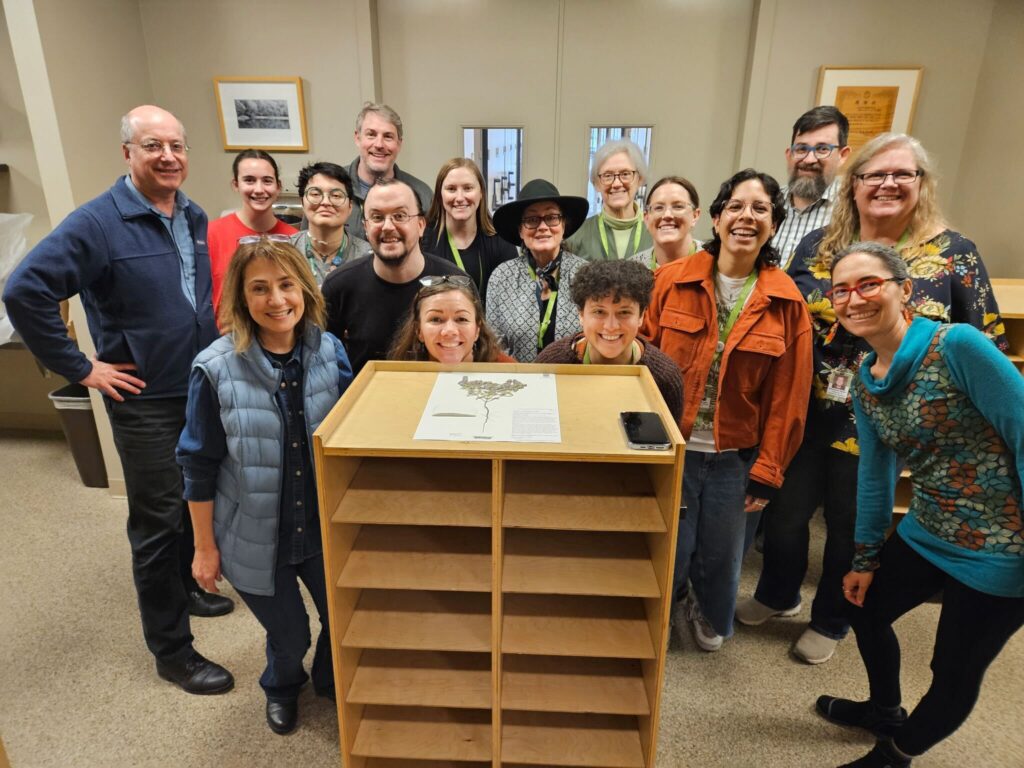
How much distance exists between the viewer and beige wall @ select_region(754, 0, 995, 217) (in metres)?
3.18

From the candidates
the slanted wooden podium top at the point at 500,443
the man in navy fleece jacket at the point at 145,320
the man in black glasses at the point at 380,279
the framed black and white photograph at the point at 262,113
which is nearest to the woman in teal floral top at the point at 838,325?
the slanted wooden podium top at the point at 500,443

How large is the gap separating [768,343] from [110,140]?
3.04 meters

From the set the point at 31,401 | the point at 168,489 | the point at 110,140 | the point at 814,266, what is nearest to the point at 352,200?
the point at 168,489

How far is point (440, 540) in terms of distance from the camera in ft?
4.63

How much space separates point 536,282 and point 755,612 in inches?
60.1

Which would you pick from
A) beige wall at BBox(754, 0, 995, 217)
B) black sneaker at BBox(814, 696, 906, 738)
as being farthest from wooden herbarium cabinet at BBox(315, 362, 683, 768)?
beige wall at BBox(754, 0, 995, 217)

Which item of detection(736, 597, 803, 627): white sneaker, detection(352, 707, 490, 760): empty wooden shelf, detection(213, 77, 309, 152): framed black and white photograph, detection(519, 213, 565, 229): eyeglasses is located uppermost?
detection(213, 77, 309, 152): framed black and white photograph

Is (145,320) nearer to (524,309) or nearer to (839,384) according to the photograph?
(524,309)

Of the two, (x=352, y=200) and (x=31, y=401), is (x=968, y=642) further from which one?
(x=31, y=401)

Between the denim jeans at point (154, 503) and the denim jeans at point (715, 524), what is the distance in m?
1.63

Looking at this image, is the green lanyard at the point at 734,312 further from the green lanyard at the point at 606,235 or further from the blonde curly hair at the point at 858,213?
the green lanyard at the point at 606,235

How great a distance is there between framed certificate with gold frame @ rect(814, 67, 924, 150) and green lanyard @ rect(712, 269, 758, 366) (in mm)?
A: 2192

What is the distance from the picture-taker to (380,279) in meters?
1.95

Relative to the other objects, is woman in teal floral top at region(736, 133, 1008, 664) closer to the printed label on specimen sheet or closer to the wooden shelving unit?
the wooden shelving unit
